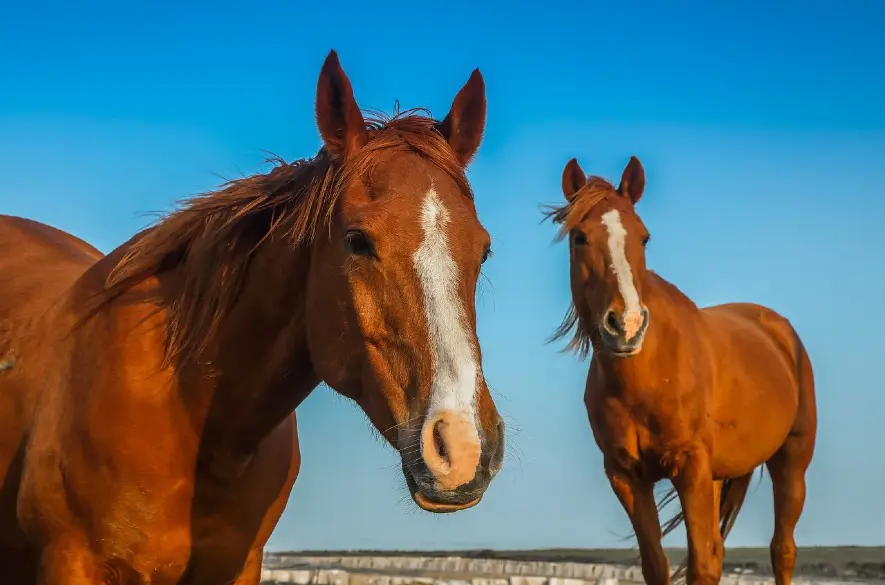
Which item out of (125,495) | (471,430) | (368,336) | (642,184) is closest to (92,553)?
(125,495)

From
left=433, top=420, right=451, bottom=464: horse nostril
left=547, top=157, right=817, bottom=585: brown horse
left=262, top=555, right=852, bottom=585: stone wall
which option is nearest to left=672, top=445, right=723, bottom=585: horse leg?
left=547, top=157, right=817, bottom=585: brown horse

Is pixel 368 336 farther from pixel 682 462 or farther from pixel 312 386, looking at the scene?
pixel 682 462

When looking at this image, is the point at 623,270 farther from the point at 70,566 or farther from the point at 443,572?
the point at 443,572

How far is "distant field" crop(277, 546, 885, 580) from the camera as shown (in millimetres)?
11258

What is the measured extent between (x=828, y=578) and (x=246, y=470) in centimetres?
959

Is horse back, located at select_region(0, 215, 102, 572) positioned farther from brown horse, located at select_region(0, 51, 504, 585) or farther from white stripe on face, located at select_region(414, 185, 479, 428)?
white stripe on face, located at select_region(414, 185, 479, 428)

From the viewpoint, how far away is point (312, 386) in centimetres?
300

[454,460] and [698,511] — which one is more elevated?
[454,460]

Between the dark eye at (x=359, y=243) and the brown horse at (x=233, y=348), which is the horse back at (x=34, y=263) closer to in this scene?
→ the brown horse at (x=233, y=348)

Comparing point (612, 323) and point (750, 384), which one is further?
point (750, 384)

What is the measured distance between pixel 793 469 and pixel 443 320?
802 centimetres

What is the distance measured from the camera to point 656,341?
6.95 metres

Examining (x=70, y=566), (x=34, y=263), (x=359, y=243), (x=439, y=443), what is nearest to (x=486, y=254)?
(x=359, y=243)

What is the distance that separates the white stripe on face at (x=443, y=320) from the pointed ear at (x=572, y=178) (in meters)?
5.41
